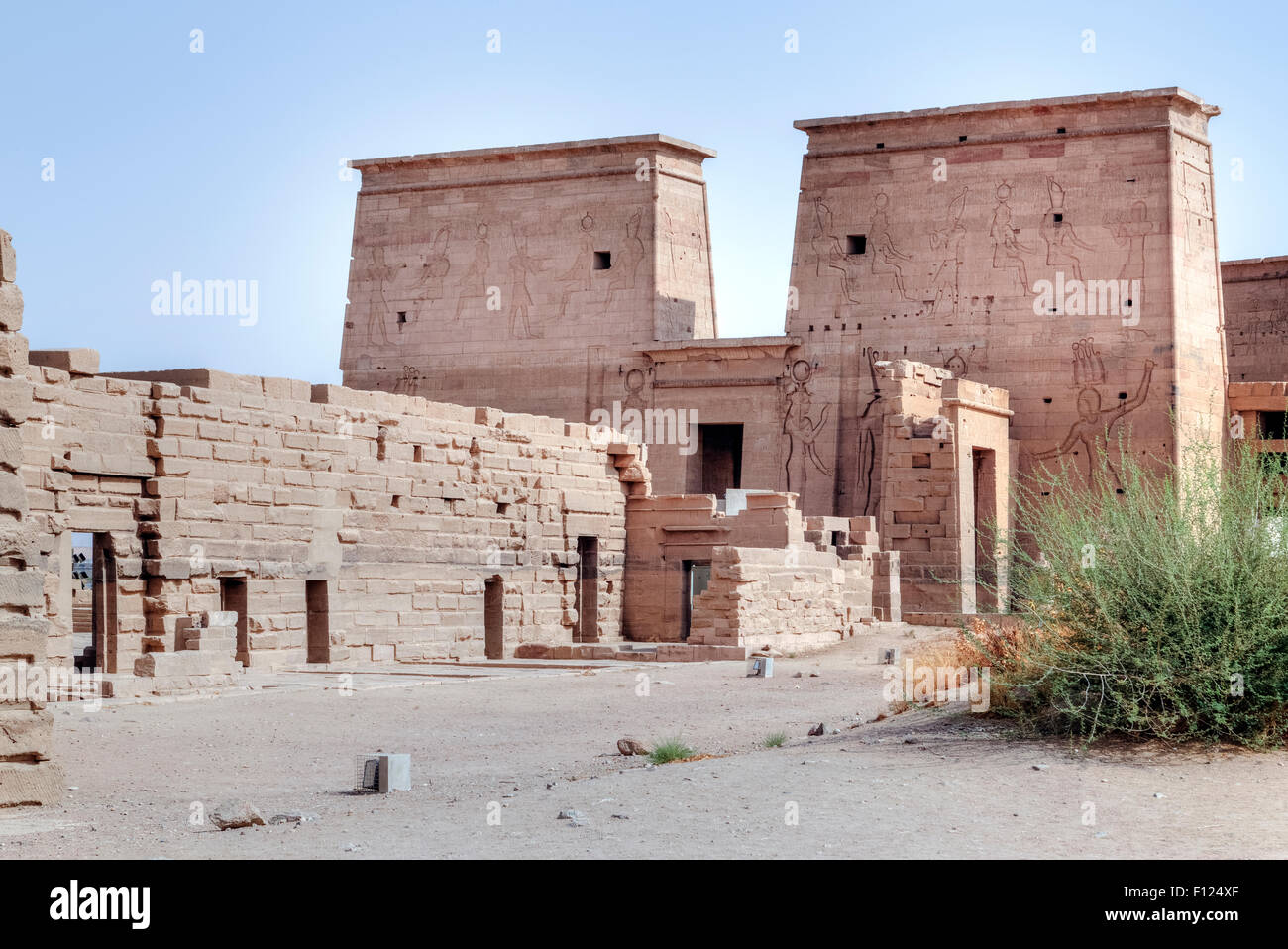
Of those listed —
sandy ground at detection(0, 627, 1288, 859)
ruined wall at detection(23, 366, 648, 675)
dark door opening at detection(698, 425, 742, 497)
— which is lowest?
sandy ground at detection(0, 627, 1288, 859)

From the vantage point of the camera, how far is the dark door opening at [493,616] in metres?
20.0

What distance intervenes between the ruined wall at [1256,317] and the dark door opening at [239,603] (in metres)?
22.7

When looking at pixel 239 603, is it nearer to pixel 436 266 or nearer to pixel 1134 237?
pixel 436 266

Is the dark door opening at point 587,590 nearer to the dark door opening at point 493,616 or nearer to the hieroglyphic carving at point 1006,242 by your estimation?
the dark door opening at point 493,616

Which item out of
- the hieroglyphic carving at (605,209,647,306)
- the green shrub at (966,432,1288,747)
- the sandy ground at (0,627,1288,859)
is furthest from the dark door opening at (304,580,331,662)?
the hieroglyphic carving at (605,209,647,306)

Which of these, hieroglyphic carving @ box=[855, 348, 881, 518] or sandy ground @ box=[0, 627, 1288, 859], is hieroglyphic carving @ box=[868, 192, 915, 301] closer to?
hieroglyphic carving @ box=[855, 348, 881, 518]

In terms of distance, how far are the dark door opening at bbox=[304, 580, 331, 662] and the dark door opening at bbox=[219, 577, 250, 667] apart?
3.47 ft

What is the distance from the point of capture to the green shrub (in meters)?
8.76

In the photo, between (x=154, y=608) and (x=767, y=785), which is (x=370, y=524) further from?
(x=767, y=785)

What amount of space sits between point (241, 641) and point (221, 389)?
252 centimetres

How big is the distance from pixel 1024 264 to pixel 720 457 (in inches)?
266

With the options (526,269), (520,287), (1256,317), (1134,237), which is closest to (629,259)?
(526,269)

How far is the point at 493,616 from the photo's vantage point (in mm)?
20125
